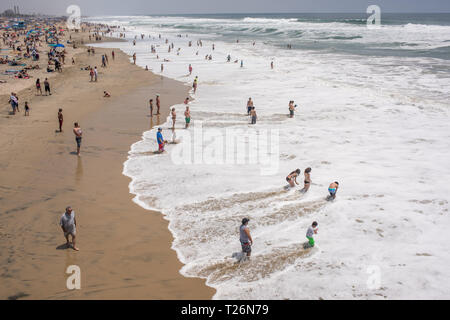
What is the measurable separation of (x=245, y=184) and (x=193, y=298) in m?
5.91

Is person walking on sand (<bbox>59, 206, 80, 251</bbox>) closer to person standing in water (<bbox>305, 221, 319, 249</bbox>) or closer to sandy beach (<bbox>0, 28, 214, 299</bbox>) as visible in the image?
sandy beach (<bbox>0, 28, 214, 299</bbox>)

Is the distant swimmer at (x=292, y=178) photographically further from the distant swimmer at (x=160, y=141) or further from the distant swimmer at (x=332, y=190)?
the distant swimmer at (x=160, y=141)

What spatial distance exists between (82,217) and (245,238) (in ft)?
16.8

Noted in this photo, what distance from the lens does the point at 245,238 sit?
338 inches

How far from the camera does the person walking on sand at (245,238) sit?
8.49m

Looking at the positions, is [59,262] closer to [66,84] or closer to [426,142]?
[426,142]

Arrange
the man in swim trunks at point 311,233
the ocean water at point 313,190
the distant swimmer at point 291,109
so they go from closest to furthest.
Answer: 1. the ocean water at point 313,190
2. the man in swim trunks at point 311,233
3. the distant swimmer at point 291,109

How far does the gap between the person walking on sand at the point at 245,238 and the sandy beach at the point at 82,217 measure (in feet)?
4.72

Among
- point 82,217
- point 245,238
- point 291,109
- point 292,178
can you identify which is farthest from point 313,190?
Answer: point 291,109
